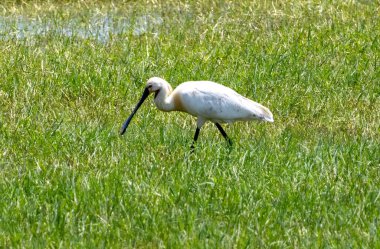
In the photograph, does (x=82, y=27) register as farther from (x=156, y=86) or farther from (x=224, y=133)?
(x=224, y=133)

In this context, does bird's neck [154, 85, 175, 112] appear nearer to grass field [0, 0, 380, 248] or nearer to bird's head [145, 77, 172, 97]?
bird's head [145, 77, 172, 97]

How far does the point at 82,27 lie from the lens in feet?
39.9

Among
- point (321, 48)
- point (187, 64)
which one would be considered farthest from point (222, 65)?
point (321, 48)

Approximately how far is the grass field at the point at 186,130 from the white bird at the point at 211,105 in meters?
0.17

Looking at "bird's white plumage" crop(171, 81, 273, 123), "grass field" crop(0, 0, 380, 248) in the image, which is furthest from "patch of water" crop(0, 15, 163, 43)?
"bird's white plumage" crop(171, 81, 273, 123)

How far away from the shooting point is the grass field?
6.41 meters

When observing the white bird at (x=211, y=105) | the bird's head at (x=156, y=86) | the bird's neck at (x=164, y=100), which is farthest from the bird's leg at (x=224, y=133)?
the bird's head at (x=156, y=86)

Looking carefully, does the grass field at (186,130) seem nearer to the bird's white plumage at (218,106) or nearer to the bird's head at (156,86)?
the bird's white plumage at (218,106)

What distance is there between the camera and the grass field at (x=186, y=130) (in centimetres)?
641

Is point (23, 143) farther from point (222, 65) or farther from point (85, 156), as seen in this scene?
point (222, 65)

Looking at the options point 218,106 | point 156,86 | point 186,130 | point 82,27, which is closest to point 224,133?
point 218,106

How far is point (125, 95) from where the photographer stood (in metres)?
9.84

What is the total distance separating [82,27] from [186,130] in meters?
3.52

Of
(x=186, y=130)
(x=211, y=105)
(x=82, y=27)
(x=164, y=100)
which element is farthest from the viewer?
(x=82, y=27)
